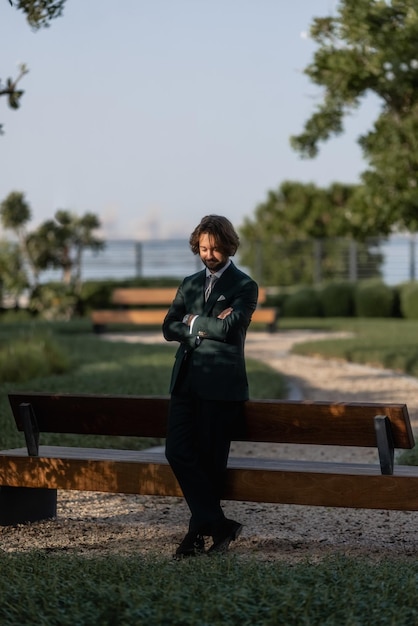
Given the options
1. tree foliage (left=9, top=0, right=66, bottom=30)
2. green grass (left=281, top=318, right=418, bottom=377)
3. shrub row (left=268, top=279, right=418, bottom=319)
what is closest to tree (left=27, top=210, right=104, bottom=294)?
shrub row (left=268, top=279, right=418, bottom=319)

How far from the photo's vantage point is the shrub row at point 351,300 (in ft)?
87.4

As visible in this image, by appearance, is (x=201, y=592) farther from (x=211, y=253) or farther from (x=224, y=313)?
(x=211, y=253)

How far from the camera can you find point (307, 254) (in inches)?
1367

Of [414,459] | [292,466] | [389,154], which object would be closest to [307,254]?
[389,154]

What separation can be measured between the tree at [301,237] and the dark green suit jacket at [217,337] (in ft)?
83.7

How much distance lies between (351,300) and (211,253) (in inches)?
882

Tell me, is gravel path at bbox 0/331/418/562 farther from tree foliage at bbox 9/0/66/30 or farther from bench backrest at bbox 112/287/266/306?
bench backrest at bbox 112/287/266/306

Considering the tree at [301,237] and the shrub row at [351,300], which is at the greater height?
the tree at [301,237]

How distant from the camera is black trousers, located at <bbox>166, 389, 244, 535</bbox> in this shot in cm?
511

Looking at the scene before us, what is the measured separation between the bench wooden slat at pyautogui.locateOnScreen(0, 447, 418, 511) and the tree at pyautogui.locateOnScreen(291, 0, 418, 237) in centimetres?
730

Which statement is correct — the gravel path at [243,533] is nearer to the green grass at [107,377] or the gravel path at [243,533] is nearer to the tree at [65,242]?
the green grass at [107,377]

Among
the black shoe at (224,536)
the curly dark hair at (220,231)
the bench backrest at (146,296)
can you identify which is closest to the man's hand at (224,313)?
the curly dark hair at (220,231)

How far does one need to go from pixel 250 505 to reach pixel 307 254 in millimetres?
28255

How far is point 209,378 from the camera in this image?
16.6ft
